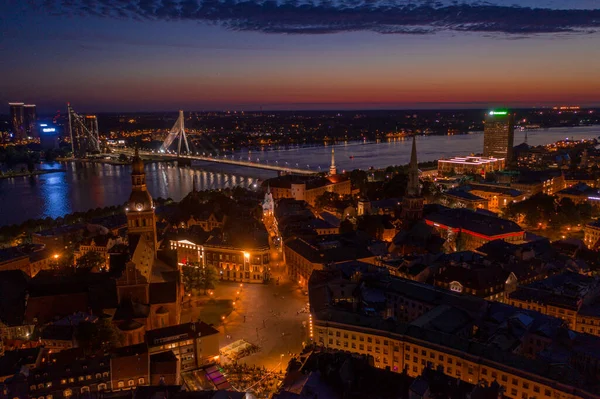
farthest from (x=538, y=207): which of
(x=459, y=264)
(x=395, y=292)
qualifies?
(x=395, y=292)

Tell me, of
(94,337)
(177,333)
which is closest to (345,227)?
(177,333)

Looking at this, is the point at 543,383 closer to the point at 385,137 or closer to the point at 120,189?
the point at 120,189

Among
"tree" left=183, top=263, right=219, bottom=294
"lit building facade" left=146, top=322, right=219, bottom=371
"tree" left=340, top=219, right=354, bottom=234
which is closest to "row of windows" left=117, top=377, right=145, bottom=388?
"lit building facade" left=146, top=322, right=219, bottom=371

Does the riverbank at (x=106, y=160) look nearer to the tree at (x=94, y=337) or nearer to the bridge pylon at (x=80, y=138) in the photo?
the bridge pylon at (x=80, y=138)

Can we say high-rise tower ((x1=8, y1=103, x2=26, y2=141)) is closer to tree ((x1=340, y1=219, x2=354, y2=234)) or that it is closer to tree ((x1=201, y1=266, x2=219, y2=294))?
tree ((x1=340, y1=219, x2=354, y2=234))

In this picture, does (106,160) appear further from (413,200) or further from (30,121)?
(413,200)

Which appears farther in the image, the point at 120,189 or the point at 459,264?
the point at 120,189

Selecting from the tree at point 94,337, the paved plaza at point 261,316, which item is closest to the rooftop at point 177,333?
the paved plaza at point 261,316
